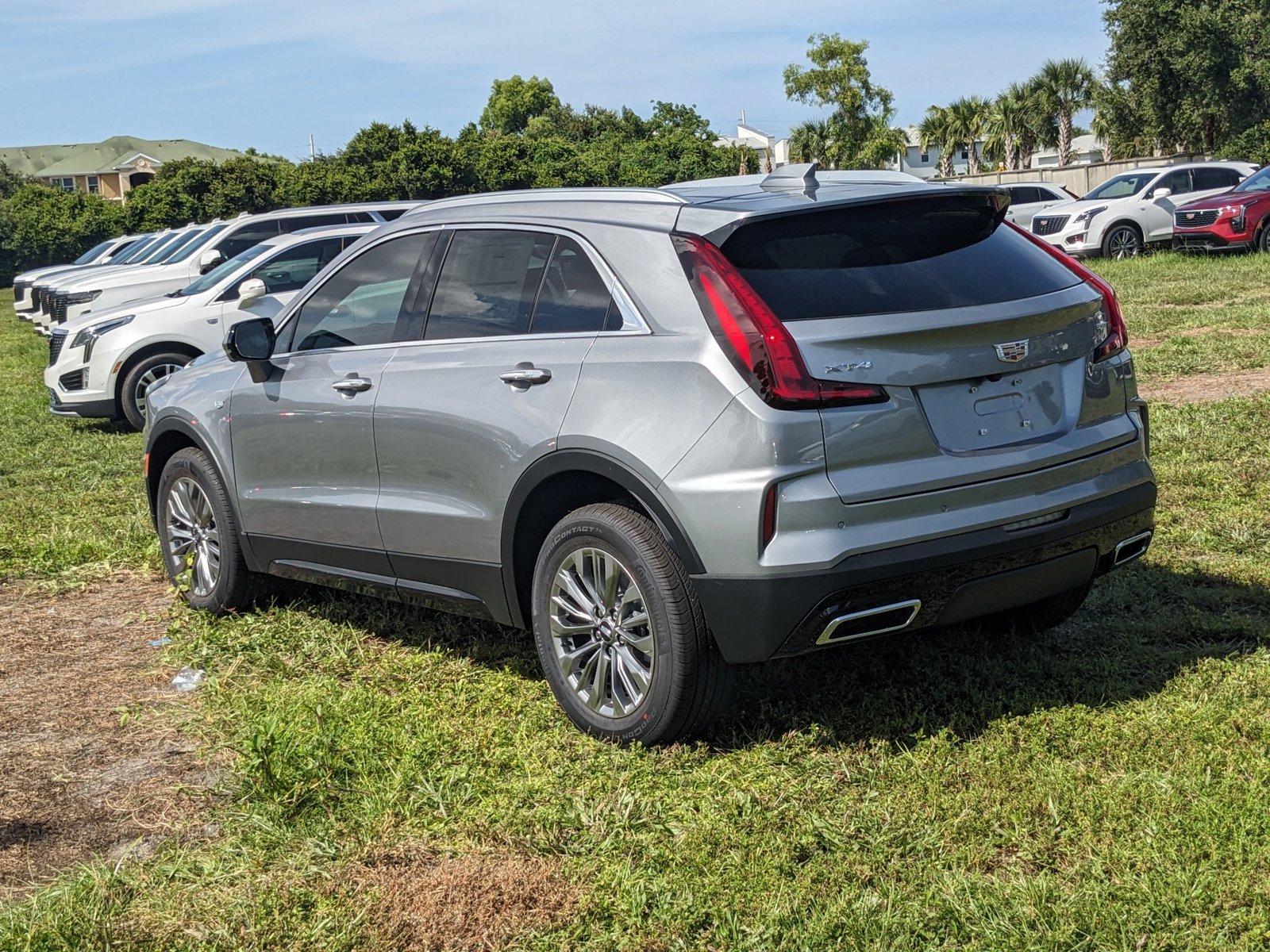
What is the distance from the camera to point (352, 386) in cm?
529

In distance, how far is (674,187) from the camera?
15.5 ft

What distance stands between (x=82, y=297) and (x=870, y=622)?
58.7 feet

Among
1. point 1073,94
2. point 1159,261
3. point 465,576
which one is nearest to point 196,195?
point 1159,261

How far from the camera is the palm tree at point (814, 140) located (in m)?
73.4

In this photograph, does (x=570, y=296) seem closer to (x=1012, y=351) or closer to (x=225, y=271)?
(x=1012, y=351)

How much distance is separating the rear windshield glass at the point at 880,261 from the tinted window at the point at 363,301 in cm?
169

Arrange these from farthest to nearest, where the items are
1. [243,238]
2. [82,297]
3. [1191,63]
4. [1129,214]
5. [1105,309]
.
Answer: [1191,63], [1129,214], [82,297], [243,238], [1105,309]

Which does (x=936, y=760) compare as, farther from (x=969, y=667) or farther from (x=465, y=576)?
(x=465, y=576)

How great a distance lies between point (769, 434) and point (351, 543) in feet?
7.31

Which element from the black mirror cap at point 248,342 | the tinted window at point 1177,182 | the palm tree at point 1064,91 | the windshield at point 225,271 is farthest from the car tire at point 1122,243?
the palm tree at point 1064,91

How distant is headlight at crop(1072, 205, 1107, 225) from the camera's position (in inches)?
905

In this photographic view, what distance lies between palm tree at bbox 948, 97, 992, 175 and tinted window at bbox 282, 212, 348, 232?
6383 cm

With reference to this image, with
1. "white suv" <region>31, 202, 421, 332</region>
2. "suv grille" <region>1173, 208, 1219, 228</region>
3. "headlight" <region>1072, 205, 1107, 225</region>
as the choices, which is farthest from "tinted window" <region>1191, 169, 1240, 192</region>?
"white suv" <region>31, 202, 421, 332</region>

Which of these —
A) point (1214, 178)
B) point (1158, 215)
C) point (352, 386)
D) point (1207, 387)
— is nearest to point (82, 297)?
point (1207, 387)
